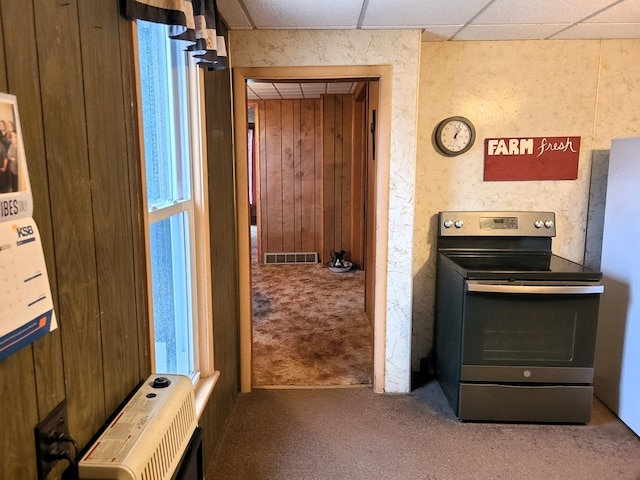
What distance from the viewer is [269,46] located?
2578mm

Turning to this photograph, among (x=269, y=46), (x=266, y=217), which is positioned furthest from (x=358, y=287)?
(x=269, y=46)

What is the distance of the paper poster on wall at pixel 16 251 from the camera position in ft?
2.63

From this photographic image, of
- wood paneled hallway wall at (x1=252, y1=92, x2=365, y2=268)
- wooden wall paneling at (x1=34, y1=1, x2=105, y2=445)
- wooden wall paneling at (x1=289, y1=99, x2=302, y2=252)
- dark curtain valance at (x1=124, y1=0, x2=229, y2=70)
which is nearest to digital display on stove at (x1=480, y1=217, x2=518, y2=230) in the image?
dark curtain valance at (x1=124, y1=0, x2=229, y2=70)

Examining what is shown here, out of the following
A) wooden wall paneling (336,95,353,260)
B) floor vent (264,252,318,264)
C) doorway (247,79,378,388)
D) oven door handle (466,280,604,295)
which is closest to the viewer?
oven door handle (466,280,604,295)

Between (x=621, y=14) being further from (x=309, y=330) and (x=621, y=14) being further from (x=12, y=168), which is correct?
(x=309, y=330)

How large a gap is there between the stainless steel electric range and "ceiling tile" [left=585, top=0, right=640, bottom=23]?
1.24m

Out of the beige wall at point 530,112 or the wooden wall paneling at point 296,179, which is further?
the wooden wall paneling at point 296,179

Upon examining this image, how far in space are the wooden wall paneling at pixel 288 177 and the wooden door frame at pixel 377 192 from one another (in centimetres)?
340

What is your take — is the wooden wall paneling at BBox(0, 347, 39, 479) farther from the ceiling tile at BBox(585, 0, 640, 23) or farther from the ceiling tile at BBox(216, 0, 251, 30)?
the ceiling tile at BBox(585, 0, 640, 23)

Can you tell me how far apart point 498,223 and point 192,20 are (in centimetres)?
211

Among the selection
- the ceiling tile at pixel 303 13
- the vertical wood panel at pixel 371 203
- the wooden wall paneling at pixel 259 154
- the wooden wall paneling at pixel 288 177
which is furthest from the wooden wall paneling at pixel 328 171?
the ceiling tile at pixel 303 13

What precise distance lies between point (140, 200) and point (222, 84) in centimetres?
121

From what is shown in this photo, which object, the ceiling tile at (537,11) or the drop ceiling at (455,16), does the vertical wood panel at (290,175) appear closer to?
the drop ceiling at (455,16)

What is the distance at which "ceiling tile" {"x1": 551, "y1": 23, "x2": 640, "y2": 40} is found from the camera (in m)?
2.51
